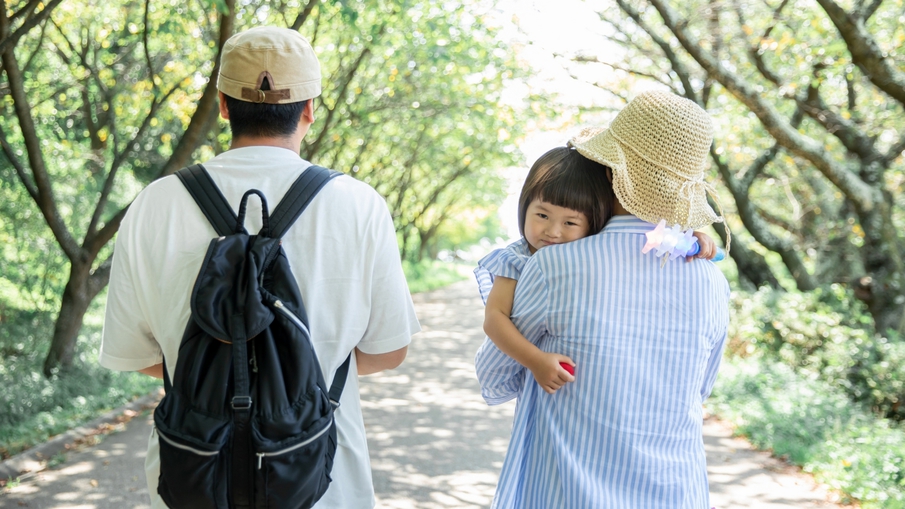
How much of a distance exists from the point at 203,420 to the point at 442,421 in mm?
5739

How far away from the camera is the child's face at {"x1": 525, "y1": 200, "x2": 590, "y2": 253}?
2.21 m

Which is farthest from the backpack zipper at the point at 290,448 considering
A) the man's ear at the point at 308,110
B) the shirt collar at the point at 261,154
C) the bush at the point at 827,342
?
the bush at the point at 827,342

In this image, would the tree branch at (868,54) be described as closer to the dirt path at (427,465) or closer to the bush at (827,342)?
the bush at (827,342)

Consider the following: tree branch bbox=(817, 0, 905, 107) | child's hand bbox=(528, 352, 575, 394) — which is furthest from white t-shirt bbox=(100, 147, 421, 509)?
tree branch bbox=(817, 0, 905, 107)

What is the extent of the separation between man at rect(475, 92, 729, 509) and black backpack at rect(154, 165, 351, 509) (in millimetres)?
623

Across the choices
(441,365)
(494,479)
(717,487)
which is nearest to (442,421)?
(494,479)

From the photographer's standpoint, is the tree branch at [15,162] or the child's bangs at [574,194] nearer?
the child's bangs at [574,194]

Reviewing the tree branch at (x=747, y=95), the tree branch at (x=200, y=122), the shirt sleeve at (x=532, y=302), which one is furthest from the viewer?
the tree branch at (x=747, y=95)

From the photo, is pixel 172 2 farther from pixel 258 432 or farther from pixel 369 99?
pixel 258 432

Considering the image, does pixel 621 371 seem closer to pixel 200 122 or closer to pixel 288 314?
pixel 288 314

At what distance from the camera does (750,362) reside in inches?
393

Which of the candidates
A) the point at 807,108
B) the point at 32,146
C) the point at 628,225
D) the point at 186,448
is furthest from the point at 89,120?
the point at 628,225

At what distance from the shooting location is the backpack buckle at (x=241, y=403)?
1845mm

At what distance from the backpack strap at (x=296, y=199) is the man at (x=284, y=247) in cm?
2
